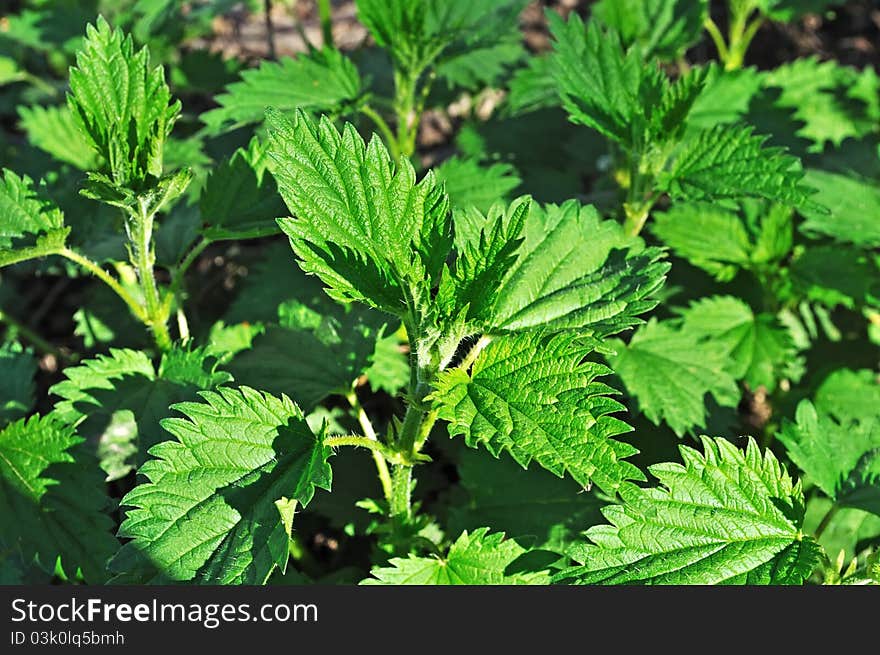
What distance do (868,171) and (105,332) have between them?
3.38 m

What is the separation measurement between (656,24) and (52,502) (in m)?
2.96

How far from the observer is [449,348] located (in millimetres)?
2080

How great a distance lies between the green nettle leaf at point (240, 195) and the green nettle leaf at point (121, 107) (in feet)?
0.94

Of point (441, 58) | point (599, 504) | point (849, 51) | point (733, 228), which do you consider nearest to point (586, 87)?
point (441, 58)

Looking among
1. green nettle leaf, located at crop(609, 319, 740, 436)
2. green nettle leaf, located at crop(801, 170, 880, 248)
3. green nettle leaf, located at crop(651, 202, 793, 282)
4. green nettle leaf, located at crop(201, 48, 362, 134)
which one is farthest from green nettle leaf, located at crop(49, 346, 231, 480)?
green nettle leaf, located at crop(801, 170, 880, 248)

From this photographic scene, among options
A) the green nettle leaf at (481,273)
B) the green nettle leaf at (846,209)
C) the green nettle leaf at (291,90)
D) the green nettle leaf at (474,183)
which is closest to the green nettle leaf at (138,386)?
the green nettle leaf at (481,273)

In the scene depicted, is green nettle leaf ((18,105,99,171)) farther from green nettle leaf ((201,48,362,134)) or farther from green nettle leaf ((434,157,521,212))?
green nettle leaf ((434,157,521,212))

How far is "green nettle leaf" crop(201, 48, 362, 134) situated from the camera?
3.03 metres

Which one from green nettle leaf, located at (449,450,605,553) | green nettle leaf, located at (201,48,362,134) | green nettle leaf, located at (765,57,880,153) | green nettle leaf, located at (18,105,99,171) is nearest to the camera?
green nettle leaf, located at (449,450,605,553)

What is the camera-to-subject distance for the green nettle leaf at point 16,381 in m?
2.73

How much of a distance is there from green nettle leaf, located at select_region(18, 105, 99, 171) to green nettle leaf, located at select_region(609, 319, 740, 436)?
2.23 m

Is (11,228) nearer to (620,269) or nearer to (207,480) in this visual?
(207,480)

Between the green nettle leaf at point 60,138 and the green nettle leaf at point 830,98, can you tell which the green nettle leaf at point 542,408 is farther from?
the green nettle leaf at point 830,98

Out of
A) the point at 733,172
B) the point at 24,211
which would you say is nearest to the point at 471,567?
the point at 733,172
